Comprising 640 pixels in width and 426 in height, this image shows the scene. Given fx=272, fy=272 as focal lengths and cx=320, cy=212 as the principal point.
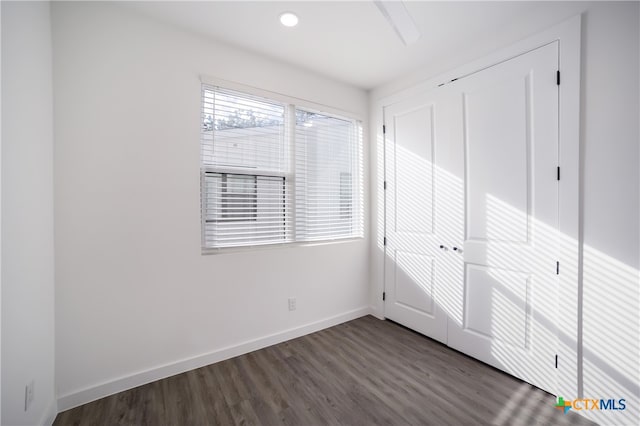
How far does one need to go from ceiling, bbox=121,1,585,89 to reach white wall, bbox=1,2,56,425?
0.78 metres

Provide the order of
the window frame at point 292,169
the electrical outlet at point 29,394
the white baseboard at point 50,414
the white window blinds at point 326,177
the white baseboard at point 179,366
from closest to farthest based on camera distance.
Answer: the electrical outlet at point 29,394, the white baseboard at point 50,414, the white baseboard at point 179,366, the window frame at point 292,169, the white window blinds at point 326,177

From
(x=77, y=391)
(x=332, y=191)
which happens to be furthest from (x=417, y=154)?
(x=77, y=391)

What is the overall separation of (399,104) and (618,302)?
2.36 metres

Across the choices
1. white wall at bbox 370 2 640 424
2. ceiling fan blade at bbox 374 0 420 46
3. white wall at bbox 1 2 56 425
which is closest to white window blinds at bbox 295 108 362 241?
ceiling fan blade at bbox 374 0 420 46

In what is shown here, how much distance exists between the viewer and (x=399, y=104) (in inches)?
116

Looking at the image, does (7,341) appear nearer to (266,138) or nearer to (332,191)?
(266,138)

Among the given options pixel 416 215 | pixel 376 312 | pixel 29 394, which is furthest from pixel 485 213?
pixel 29 394

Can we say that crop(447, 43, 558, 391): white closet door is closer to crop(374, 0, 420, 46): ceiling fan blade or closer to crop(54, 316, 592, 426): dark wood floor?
crop(54, 316, 592, 426): dark wood floor

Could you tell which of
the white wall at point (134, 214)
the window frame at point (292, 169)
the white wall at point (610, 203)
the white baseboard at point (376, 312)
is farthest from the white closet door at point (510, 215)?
the white wall at point (134, 214)

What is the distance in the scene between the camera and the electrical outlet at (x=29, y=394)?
1361mm

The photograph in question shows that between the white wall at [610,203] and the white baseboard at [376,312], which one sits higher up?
the white wall at [610,203]

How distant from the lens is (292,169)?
9.04 ft

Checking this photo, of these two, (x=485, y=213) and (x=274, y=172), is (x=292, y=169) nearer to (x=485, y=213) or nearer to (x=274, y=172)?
(x=274, y=172)

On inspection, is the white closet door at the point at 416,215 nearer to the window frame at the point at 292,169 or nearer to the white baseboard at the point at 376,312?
the white baseboard at the point at 376,312
